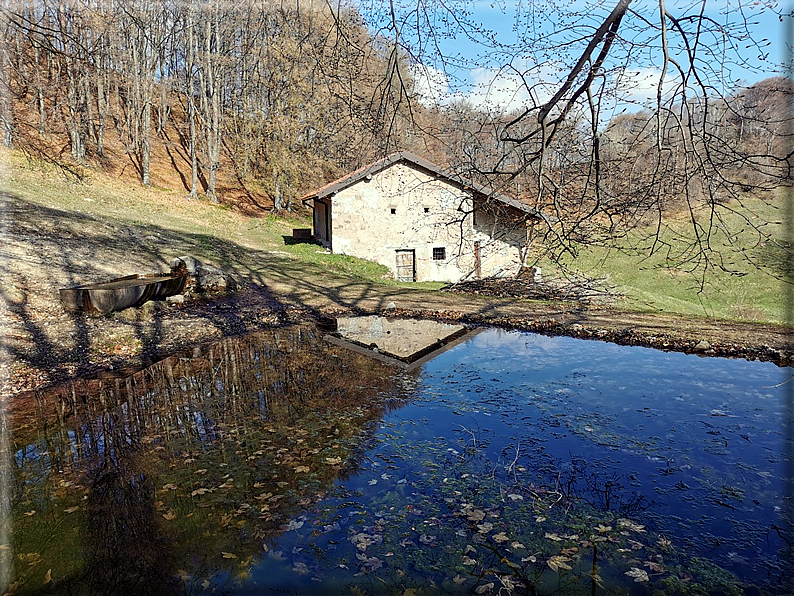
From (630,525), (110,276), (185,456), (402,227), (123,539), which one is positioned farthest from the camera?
(402,227)

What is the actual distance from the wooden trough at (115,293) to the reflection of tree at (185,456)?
2.44 meters

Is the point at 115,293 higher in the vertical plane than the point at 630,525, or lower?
higher

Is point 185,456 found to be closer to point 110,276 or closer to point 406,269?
point 110,276

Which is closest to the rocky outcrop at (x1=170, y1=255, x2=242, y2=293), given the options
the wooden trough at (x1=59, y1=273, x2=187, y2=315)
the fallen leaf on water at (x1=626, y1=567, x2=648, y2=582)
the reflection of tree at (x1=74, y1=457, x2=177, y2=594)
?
the wooden trough at (x1=59, y1=273, x2=187, y2=315)

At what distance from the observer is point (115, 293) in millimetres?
10250

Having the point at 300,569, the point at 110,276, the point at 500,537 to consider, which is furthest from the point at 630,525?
the point at 110,276

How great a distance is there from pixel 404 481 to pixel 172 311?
28.1 ft

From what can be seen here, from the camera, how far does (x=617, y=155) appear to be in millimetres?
4781

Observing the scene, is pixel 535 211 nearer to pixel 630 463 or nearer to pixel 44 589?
pixel 630 463

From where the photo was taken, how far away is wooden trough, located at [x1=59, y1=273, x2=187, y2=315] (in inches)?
399

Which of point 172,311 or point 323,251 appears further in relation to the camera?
point 323,251

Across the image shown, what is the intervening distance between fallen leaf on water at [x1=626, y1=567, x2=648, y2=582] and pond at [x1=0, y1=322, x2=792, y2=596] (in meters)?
0.01

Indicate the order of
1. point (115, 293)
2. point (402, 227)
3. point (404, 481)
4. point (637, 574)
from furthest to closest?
point (402, 227) → point (115, 293) → point (404, 481) → point (637, 574)

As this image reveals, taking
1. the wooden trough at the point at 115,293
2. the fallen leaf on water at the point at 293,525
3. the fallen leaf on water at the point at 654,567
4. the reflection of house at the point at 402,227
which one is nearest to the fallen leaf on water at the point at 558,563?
the fallen leaf on water at the point at 654,567
